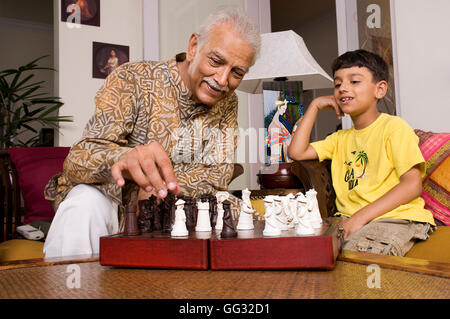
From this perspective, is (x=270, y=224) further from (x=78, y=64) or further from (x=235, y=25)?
(x=78, y=64)

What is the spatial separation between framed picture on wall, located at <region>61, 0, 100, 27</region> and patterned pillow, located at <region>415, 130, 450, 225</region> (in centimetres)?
296

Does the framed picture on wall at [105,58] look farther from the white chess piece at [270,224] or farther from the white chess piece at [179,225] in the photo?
the white chess piece at [270,224]

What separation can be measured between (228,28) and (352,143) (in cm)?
96

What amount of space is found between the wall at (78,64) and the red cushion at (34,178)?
1412 mm

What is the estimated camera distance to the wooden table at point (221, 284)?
576 mm

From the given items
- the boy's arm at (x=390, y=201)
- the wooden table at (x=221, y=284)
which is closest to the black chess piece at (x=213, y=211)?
the wooden table at (x=221, y=284)

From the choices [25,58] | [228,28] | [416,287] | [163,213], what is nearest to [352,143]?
[228,28]

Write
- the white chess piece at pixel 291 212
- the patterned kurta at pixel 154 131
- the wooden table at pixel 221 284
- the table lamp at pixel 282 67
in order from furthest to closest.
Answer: the table lamp at pixel 282 67 → the patterned kurta at pixel 154 131 → the white chess piece at pixel 291 212 → the wooden table at pixel 221 284

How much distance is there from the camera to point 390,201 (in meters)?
1.62

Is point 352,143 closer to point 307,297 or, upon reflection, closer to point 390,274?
point 390,274

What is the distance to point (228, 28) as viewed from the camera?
4.36 ft

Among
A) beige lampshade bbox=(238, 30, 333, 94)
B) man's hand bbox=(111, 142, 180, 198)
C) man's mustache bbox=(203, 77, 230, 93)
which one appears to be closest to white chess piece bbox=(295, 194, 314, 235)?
man's hand bbox=(111, 142, 180, 198)

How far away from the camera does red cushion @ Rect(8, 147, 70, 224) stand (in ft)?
6.78
